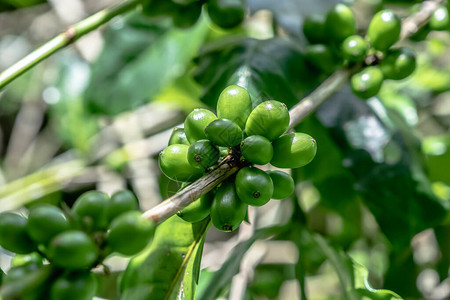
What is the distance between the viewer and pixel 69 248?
482 mm

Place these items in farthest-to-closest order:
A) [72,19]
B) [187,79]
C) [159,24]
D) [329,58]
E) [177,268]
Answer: [72,19] < [187,79] < [159,24] < [329,58] < [177,268]

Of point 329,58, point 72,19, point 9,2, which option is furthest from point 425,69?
point 9,2

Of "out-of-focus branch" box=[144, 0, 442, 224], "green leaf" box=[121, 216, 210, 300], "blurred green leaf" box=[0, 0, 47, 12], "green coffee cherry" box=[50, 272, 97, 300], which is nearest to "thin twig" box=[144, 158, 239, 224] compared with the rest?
"out-of-focus branch" box=[144, 0, 442, 224]

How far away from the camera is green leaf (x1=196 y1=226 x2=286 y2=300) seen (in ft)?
3.39

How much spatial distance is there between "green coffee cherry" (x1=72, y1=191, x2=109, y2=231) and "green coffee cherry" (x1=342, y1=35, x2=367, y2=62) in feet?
2.04

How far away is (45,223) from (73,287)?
78mm

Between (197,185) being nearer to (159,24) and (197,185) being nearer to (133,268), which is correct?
(133,268)

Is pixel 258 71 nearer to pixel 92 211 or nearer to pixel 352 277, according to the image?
pixel 352 277

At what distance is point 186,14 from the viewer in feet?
3.61

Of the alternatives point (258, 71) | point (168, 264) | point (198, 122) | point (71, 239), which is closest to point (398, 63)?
point (258, 71)

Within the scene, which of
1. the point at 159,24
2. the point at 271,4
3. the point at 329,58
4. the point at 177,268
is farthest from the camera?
the point at 159,24

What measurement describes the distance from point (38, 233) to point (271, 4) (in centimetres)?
103

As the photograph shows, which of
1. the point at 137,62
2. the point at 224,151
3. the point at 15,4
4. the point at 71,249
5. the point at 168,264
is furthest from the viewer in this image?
the point at 15,4

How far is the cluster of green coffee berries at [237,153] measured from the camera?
624 millimetres
